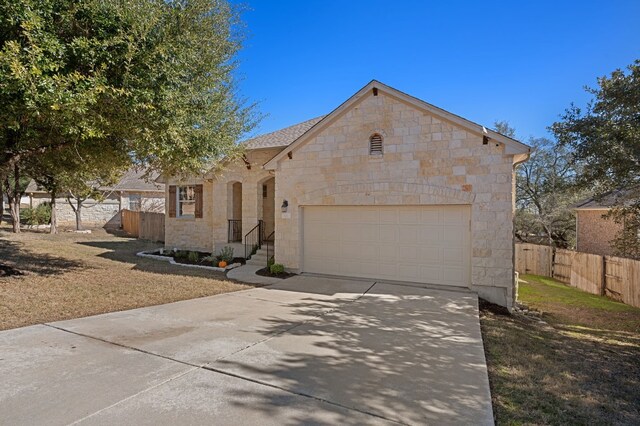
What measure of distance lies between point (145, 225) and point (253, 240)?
36.0 feet

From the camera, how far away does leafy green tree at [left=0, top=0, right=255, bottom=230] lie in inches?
219

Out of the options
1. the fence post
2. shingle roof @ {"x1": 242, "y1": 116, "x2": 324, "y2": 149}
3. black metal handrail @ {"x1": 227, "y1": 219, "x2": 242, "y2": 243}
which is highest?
shingle roof @ {"x1": 242, "y1": 116, "x2": 324, "y2": 149}

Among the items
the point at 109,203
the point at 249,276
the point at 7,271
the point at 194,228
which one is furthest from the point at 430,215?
the point at 109,203

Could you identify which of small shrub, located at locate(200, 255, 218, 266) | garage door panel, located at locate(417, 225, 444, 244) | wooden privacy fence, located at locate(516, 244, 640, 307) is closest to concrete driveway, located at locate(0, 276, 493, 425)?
garage door panel, located at locate(417, 225, 444, 244)

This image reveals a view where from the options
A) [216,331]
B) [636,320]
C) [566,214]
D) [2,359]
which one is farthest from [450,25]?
[566,214]

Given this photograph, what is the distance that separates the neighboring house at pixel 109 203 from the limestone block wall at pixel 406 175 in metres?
20.9

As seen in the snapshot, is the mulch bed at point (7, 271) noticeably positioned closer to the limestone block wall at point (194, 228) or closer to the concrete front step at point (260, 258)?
the concrete front step at point (260, 258)

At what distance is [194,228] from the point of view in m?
16.1

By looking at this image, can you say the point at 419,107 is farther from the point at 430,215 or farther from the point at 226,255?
the point at 226,255

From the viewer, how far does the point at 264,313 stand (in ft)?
22.2

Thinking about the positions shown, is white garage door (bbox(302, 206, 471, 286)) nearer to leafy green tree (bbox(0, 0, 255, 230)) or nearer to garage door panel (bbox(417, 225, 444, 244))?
garage door panel (bbox(417, 225, 444, 244))

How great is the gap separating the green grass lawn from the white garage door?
1775 mm

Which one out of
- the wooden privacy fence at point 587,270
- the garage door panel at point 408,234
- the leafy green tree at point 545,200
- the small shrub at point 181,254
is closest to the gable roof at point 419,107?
the garage door panel at point 408,234

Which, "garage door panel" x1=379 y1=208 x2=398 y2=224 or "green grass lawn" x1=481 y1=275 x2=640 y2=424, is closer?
"green grass lawn" x1=481 y1=275 x2=640 y2=424
